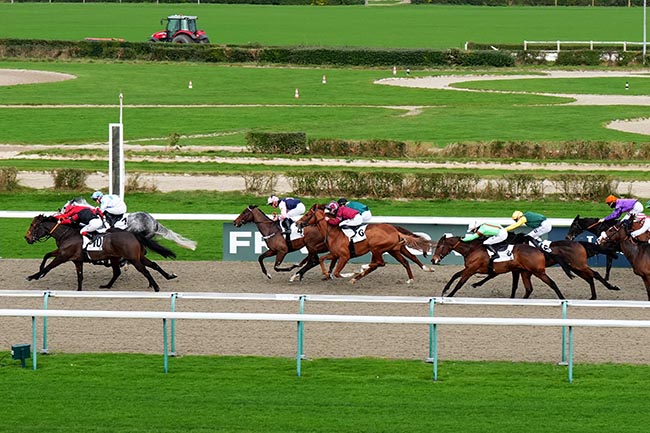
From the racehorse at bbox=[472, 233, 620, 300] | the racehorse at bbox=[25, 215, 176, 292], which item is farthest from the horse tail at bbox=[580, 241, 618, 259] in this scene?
the racehorse at bbox=[25, 215, 176, 292]

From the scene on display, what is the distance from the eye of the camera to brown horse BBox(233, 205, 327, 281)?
17125mm

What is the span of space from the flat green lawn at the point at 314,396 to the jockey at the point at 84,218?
3823mm

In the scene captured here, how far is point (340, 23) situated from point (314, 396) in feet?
248

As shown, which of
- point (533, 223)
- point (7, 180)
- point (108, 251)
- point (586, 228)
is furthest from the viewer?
point (7, 180)

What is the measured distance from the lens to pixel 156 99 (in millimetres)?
45094

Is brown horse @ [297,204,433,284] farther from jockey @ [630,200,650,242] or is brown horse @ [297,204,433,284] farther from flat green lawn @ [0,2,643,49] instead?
flat green lawn @ [0,2,643,49]

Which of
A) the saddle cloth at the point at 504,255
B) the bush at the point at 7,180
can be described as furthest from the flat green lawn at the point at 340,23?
the saddle cloth at the point at 504,255

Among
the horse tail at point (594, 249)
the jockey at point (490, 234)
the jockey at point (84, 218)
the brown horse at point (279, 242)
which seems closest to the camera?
the jockey at point (490, 234)

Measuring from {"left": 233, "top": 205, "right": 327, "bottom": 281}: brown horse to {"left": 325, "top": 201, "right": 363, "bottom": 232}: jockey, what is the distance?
41 centimetres

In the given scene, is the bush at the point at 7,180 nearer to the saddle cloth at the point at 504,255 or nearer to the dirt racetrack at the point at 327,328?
the dirt racetrack at the point at 327,328

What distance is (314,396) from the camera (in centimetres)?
1108

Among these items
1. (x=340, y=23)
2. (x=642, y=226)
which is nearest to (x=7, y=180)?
(x=642, y=226)

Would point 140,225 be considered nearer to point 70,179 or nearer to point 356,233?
point 356,233

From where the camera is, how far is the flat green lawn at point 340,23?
72.9 meters
